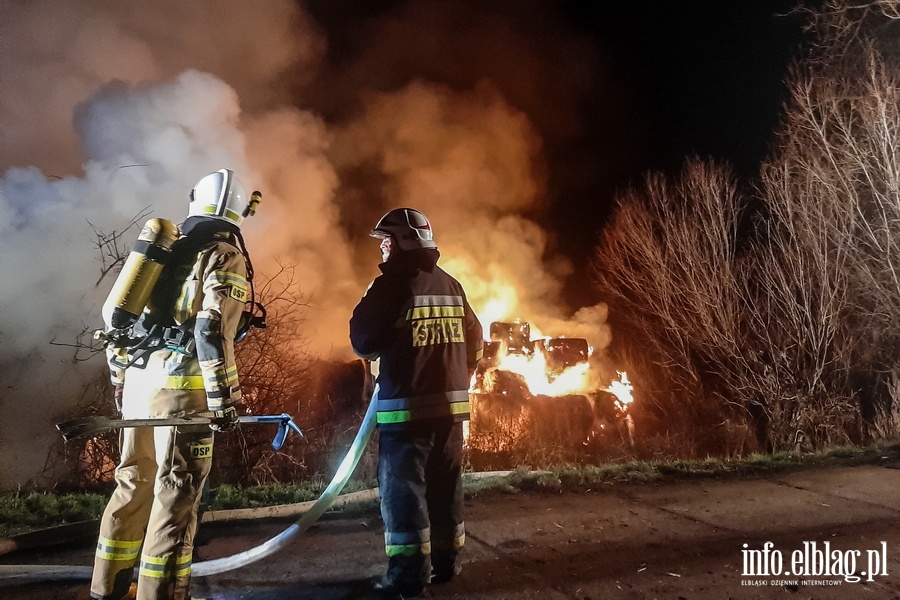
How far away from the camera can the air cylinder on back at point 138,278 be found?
304 centimetres

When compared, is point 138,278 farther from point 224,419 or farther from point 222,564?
point 222,564

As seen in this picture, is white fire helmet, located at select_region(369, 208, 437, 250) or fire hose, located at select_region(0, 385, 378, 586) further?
white fire helmet, located at select_region(369, 208, 437, 250)

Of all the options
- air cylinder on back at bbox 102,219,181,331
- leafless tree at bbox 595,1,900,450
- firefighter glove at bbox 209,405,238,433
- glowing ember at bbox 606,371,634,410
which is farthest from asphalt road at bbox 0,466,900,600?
glowing ember at bbox 606,371,634,410

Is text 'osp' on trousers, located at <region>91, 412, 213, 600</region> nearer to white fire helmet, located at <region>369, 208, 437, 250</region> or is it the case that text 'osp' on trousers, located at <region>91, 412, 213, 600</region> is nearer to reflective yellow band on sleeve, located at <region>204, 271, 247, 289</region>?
reflective yellow band on sleeve, located at <region>204, 271, 247, 289</region>

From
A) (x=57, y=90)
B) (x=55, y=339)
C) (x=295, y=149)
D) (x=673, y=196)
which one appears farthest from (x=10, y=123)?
(x=673, y=196)

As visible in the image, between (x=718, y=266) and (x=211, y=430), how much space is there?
11.5 meters

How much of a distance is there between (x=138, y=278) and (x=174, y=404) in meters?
0.70

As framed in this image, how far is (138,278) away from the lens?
3072mm

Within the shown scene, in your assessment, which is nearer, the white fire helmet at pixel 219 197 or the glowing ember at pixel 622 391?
the white fire helmet at pixel 219 197

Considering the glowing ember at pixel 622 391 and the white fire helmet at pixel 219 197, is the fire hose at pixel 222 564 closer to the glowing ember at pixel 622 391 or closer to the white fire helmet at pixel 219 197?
the white fire helmet at pixel 219 197

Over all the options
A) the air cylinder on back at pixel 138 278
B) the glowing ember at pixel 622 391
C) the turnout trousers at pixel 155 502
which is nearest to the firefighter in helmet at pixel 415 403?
the turnout trousers at pixel 155 502

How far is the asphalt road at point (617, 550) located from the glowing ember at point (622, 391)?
9.61 m

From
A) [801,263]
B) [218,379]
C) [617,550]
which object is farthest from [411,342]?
[801,263]

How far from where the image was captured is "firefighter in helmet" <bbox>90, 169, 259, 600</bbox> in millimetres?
2918
